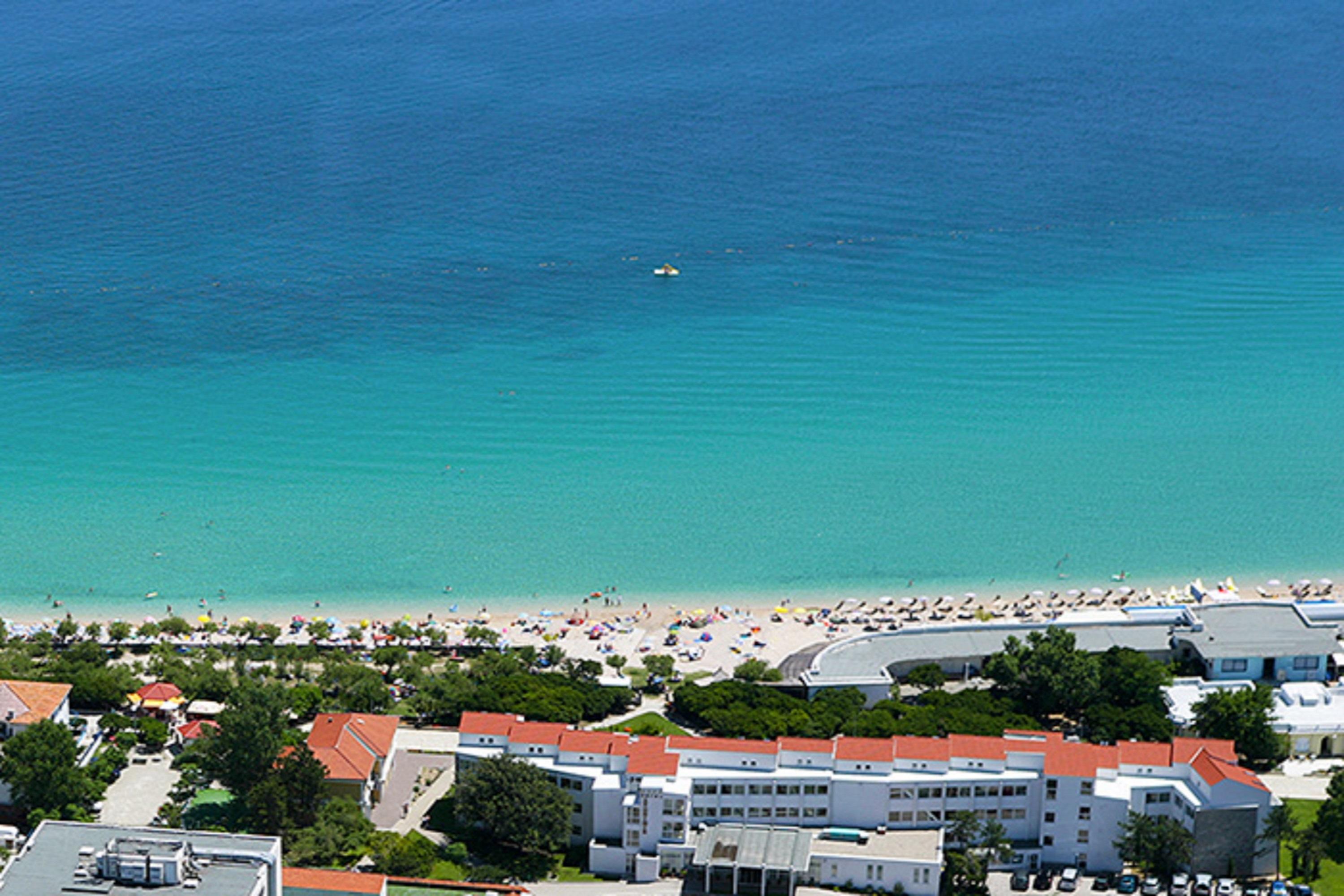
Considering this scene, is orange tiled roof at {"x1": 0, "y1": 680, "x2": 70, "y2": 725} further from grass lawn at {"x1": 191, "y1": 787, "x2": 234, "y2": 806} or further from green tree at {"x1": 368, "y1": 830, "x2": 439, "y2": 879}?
green tree at {"x1": 368, "y1": 830, "x2": 439, "y2": 879}

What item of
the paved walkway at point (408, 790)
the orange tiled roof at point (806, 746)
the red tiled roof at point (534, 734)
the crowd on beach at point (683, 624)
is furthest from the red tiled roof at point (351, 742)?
the orange tiled roof at point (806, 746)

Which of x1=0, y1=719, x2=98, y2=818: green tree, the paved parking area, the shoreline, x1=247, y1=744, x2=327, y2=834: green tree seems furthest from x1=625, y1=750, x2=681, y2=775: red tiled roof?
the shoreline

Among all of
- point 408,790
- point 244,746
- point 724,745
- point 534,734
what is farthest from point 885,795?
point 244,746

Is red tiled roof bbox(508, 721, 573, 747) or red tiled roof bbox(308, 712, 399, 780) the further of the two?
red tiled roof bbox(508, 721, 573, 747)

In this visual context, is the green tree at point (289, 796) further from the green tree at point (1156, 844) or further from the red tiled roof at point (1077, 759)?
the green tree at point (1156, 844)

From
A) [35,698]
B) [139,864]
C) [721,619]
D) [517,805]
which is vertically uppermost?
[721,619]

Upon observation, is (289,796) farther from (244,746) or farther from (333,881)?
(333,881)

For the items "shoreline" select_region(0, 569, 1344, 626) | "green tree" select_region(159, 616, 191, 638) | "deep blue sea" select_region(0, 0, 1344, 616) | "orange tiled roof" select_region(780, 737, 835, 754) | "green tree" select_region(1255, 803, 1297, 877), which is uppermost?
"deep blue sea" select_region(0, 0, 1344, 616)
